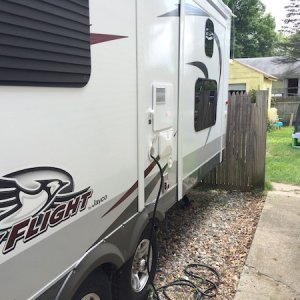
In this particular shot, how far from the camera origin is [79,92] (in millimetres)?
2031

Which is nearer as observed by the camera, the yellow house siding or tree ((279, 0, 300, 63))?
the yellow house siding

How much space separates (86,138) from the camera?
2098mm

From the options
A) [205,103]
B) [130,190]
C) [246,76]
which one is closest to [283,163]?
[205,103]

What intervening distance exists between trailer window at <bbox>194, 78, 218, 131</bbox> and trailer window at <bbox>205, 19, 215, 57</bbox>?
350 millimetres

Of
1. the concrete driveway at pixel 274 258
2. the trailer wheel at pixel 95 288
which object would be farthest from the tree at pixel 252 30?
the trailer wheel at pixel 95 288

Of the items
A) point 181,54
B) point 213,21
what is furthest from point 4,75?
point 213,21

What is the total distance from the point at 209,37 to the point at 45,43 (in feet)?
10.7

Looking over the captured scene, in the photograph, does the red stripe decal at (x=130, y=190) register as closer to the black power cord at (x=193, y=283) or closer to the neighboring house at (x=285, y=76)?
the black power cord at (x=193, y=283)

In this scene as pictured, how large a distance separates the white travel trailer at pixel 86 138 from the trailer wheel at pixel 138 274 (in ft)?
0.04

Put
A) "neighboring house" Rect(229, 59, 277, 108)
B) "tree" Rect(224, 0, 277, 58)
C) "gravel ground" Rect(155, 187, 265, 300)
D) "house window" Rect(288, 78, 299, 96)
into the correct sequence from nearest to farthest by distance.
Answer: "gravel ground" Rect(155, 187, 265, 300), "neighboring house" Rect(229, 59, 277, 108), "house window" Rect(288, 78, 299, 96), "tree" Rect(224, 0, 277, 58)

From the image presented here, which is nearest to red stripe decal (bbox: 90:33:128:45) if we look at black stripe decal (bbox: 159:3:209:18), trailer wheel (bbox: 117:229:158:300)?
black stripe decal (bbox: 159:3:209:18)

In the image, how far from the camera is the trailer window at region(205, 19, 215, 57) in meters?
4.52

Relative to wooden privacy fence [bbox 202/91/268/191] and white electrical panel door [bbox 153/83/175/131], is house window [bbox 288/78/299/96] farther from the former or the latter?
white electrical panel door [bbox 153/83/175/131]

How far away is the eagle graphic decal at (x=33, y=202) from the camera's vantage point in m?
1.57
